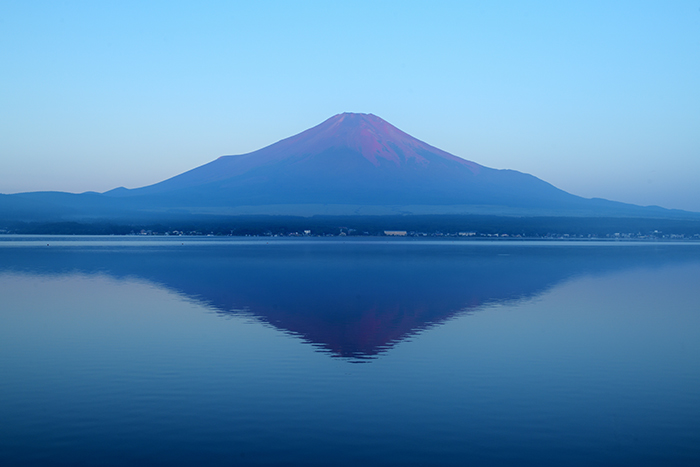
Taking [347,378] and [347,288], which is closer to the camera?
[347,378]

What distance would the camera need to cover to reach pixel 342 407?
37.4 ft

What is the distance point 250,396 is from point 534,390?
508cm

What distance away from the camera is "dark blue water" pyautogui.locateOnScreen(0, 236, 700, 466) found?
31.1 feet

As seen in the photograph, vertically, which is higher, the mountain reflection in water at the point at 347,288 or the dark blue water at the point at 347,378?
the mountain reflection in water at the point at 347,288

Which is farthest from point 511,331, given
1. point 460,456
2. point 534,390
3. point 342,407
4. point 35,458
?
point 35,458

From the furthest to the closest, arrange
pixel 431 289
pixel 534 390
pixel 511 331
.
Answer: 1. pixel 431 289
2. pixel 511 331
3. pixel 534 390

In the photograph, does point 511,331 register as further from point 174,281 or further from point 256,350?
point 174,281

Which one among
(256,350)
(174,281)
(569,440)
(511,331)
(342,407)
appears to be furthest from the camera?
(174,281)

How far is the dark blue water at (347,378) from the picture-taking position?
31.1 ft

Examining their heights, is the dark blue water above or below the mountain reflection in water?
below

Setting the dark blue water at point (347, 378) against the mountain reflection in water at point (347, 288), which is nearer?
the dark blue water at point (347, 378)

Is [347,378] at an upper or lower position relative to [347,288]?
lower

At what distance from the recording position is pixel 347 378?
44.2ft

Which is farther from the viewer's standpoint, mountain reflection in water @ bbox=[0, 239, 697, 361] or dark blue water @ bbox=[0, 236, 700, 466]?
mountain reflection in water @ bbox=[0, 239, 697, 361]
